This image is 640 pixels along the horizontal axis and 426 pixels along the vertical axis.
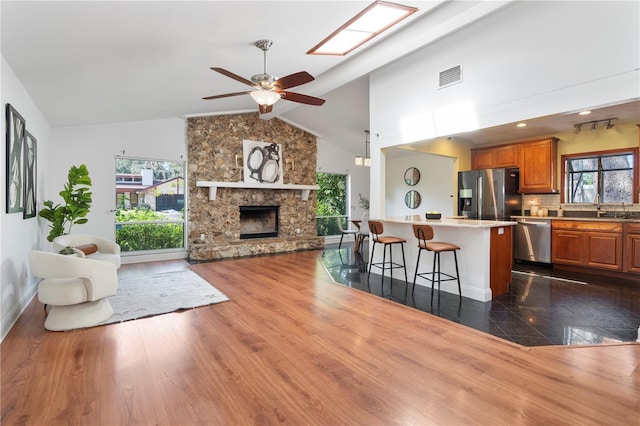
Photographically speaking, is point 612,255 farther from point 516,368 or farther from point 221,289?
point 221,289

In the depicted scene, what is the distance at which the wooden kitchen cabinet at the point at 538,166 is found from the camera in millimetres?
5613

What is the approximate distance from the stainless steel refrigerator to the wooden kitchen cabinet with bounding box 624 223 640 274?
165cm

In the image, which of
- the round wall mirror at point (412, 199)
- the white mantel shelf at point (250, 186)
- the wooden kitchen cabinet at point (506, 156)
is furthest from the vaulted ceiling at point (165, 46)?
the round wall mirror at point (412, 199)

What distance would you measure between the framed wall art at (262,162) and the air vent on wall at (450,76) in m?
4.53

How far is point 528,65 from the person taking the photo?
11.1 ft

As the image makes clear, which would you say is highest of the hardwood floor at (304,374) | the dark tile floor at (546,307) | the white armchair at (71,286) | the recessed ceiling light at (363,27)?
the recessed ceiling light at (363,27)

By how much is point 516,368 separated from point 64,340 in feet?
11.8

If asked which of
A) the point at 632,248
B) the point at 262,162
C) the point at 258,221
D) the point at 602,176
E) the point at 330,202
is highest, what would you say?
the point at 262,162

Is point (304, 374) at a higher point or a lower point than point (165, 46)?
lower

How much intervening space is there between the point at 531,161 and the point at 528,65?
2997 mm

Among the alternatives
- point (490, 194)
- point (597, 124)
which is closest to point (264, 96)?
point (490, 194)

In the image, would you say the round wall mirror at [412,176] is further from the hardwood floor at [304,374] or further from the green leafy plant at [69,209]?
the green leafy plant at [69,209]

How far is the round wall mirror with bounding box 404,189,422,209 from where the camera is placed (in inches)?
338

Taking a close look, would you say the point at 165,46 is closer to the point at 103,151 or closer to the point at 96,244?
the point at 96,244
